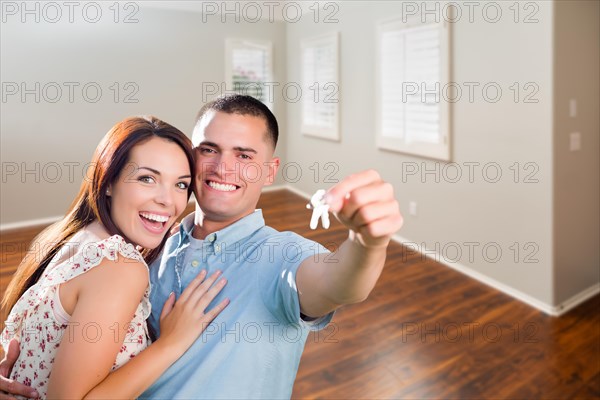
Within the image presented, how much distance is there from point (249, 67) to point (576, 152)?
175 inches

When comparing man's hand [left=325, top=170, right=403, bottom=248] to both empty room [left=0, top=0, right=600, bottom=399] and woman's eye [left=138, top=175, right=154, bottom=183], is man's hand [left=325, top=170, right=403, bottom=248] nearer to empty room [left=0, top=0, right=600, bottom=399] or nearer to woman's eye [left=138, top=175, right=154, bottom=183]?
empty room [left=0, top=0, right=600, bottom=399]

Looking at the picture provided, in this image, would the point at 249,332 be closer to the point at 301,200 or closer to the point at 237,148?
the point at 237,148

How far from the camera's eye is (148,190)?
0.95 m

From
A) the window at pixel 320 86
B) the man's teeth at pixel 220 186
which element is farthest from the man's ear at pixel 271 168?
the window at pixel 320 86

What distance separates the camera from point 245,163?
1.05 m

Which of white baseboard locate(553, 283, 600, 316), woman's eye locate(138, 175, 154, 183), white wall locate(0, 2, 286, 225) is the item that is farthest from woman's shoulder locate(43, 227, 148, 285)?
white wall locate(0, 2, 286, 225)

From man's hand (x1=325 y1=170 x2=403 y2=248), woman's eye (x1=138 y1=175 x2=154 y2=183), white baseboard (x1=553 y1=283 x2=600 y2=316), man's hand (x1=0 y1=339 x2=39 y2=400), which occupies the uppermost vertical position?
woman's eye (x1=138 y1=175 x2=154 y2=183)

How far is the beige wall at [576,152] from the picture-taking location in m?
2.76

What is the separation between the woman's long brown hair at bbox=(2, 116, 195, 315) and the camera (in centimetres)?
94

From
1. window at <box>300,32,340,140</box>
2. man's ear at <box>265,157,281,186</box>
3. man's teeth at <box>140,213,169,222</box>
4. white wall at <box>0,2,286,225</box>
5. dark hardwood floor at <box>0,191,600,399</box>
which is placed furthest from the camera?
window at <box>300,32,340,140</box>

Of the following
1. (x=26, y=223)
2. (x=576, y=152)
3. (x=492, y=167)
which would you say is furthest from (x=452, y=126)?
(x=26, y=223)

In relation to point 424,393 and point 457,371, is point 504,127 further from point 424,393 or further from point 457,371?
point 424,393

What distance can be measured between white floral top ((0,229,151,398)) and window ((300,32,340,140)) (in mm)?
4557

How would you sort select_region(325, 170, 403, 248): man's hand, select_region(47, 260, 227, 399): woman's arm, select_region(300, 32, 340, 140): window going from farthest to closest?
select_region(300, 32, 340, 140): window
select_region(47, 260, 227, 399): woman's arm
select_region(325, 170, 403, 248): man's hand
